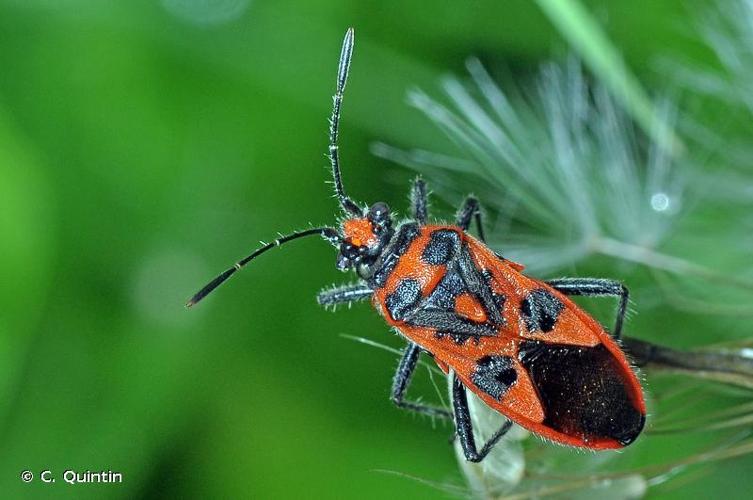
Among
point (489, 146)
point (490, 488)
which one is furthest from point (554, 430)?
point (489, 146)

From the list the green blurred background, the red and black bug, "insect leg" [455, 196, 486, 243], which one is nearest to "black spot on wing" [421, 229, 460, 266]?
the red and black bug

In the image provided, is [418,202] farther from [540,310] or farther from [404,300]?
[540,310]

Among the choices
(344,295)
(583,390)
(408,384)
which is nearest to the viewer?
(583,390)

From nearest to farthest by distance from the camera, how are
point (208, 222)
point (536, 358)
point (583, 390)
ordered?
point (583, 390), point (536, 358), point (208, 222)

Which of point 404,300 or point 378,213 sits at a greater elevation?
point 378,213

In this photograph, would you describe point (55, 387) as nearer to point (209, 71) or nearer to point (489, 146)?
point (209, 71)

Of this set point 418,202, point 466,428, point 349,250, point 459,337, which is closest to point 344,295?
point 349,250
